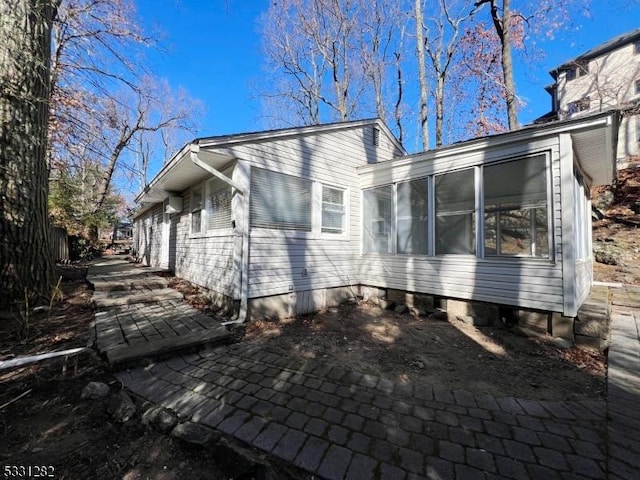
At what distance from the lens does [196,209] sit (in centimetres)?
696

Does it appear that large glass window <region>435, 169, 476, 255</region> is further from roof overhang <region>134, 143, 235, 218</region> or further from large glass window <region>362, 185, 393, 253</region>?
roof overhang <region>134, 143, 235, 218</region>

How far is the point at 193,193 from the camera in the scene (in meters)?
7.18

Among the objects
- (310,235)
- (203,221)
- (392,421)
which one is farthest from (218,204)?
(392,421)

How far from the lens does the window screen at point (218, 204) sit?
18.1ft

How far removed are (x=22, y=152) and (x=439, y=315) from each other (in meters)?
7.27

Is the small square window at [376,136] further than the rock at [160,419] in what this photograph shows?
Yes

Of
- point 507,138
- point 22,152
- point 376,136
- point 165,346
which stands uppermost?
point 376,136

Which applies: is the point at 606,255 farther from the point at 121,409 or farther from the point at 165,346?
the point at 121,409

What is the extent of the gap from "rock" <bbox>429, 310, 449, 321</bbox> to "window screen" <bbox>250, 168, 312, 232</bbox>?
2966mm

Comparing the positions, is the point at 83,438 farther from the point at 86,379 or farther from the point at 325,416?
the point at 325,416

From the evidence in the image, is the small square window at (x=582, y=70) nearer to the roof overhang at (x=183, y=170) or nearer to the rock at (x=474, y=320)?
the rock at (x=474, y=320)

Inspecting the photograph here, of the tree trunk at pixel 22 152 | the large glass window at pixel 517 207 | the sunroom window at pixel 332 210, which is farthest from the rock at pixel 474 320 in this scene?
the tree trunk at pixel 22 152

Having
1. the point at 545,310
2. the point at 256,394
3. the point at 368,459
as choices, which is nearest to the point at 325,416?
the point at 368,459

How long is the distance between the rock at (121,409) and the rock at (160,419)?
A: 11cm
